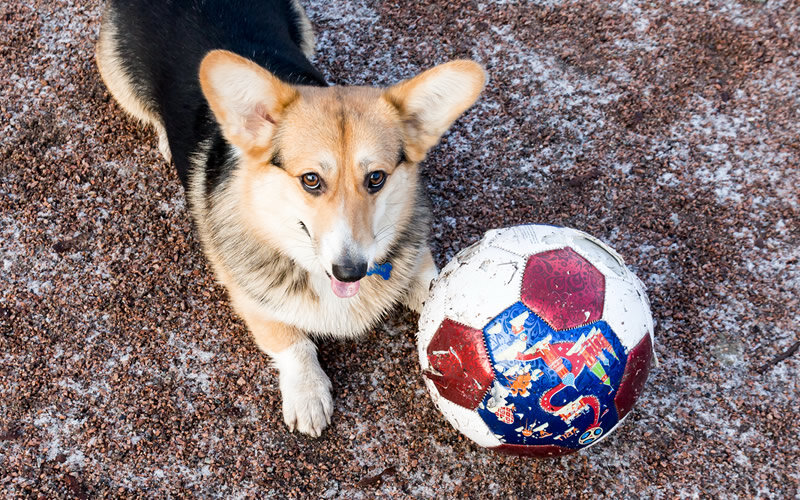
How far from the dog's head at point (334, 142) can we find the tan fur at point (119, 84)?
1.37 meters

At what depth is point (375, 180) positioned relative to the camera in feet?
7.55

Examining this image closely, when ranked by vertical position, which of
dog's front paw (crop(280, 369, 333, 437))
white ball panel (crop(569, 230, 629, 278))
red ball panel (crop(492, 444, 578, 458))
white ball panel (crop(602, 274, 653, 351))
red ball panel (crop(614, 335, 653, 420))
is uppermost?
white ball panel (crop(569, 230, 629, 278))

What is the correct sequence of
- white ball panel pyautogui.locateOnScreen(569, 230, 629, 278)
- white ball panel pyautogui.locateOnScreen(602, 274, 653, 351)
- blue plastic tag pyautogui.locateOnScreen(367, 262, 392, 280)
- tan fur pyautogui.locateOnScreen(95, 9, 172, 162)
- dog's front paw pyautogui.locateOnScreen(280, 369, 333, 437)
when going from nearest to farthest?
white ball panel pyautogui.locateOnScreen(602, 274, 653, 351), white ball panel pyautogui.locateOnScreen(569, 230, 629, 278), blue plastic tag pyautogui.locateOnScreen(367, 262, 392, 280), dog's front paw pyautogui.locateOnScreen(280, 369, 333, 437), tan fur pyautogui.locateOnScreen(95, 9, 172, 162)

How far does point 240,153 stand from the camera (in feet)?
8.47

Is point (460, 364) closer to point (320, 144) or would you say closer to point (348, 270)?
point (348, 270)

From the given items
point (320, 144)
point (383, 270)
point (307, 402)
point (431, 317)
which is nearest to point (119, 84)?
point (320, 144)

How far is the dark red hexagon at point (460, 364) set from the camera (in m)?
2.18

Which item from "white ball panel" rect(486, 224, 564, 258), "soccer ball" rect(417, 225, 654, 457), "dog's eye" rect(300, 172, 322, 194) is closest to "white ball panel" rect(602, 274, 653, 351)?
"soccer ball" rect(417, 225, 654, 457)

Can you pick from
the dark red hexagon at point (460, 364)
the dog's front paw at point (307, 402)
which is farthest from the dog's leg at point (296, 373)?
the dark red hexagon at point (460, 364)

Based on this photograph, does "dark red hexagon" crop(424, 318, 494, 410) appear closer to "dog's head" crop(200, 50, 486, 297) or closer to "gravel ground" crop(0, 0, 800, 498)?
"dog's head" crop(200, 50, 486, 297)

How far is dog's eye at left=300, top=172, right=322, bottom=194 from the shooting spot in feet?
7.36

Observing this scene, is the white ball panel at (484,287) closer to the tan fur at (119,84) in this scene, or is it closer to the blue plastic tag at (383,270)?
the blue plastic tag at (383,270)

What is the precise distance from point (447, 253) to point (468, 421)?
115 cm

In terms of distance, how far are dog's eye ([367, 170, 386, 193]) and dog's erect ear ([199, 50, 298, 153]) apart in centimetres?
39
